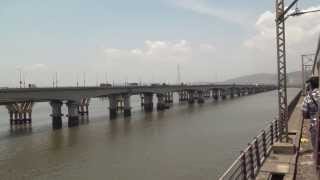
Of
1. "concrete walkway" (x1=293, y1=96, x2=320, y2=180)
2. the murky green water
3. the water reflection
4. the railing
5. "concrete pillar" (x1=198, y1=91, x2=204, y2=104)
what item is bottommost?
the water reflection

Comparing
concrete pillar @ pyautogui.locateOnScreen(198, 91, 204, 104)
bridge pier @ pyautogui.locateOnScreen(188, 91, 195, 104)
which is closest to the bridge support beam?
concrete pillar @ pyautogui.locateOnScreen(198, 91, 204, 104)

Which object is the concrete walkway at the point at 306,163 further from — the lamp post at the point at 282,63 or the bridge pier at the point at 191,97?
the bridge pier at the point at 191,97

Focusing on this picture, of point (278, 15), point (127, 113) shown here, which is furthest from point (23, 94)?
point (278, 15)

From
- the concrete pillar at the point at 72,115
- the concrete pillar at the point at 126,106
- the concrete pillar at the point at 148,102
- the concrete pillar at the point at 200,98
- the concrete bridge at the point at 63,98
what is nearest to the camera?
the concrete bridge at the point at 63,98

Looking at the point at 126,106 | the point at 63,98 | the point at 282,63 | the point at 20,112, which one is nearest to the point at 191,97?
the point at 126,106

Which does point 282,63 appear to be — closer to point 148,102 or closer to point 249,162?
point 249,162

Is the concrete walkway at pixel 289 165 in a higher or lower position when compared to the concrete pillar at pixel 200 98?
higher

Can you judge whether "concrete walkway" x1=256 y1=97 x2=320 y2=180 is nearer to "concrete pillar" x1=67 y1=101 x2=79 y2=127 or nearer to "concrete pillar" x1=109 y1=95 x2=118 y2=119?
"concrete pillar" x1=67 y1=101 x2=79 y2=127

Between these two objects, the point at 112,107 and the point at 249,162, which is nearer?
the point at 249,162

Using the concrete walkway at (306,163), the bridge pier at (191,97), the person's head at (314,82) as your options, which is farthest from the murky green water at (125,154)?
the bridge pier at (191,97)

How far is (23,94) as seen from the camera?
5338 cm

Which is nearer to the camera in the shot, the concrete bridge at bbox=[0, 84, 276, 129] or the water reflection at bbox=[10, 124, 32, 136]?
the water reflection at bbox=[10, 124, 32, 136]

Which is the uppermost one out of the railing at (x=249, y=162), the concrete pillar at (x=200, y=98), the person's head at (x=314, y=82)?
the person's head at (x=314, y=82)

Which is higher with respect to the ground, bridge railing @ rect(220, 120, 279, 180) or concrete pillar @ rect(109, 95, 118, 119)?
bridge railing @ rect(220, 120, 279, 180)
